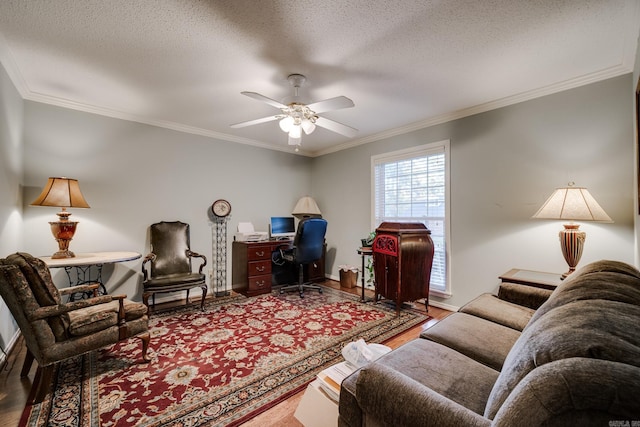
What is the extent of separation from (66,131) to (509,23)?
439 cm

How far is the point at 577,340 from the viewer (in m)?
0.64

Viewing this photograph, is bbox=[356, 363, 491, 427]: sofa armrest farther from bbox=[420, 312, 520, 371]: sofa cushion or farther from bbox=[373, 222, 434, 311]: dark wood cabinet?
bbox=[373, 222, 434, 311]: dark wood cabinet

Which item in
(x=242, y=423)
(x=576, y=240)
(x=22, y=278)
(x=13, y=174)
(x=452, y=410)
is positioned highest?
(x=13, y=174)

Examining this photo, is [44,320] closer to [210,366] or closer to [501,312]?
[210,366]

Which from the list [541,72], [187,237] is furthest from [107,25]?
[541,72]

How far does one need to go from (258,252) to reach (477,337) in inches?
119

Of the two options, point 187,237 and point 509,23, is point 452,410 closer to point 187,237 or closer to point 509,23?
point 509,23

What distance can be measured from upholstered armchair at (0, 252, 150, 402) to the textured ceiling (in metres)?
1.66

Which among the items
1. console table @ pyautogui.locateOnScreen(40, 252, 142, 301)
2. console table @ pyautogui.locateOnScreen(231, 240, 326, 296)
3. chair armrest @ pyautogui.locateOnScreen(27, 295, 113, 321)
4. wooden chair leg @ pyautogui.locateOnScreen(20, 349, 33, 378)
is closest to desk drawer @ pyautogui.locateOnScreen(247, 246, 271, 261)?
console table @ pyautogui.locateOnScreen(231, 240, 326, 296)

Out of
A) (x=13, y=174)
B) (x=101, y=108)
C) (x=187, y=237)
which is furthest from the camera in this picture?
(x=187, y=237)

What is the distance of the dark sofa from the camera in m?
0.52

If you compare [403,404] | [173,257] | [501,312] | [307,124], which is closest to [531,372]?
[403,404]

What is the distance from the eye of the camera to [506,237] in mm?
2914

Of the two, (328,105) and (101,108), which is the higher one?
(101,108)
